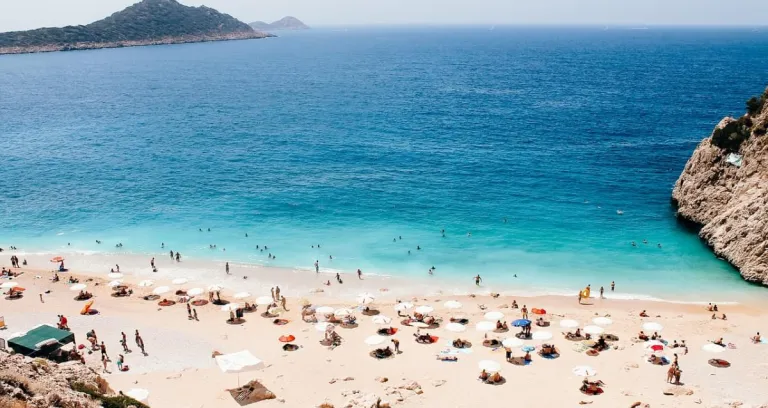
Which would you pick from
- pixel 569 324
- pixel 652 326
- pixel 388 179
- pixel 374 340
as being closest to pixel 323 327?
pixel 374 340

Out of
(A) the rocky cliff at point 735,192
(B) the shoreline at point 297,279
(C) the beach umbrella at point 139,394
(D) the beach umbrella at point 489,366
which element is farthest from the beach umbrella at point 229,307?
(A) the rocky cliff at point 735,192

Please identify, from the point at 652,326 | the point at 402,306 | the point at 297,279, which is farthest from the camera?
the point at 297,279

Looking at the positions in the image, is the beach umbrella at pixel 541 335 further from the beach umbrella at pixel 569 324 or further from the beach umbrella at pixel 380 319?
the beach umbrella at pixel 380 319

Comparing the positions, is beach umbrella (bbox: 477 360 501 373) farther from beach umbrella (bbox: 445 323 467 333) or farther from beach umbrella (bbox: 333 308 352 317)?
beach umbrella (bbox: 333 308 352 317)

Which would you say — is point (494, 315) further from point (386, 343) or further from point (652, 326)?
point (652, 326)

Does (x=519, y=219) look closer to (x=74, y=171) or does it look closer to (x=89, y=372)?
(x=89, y=372)

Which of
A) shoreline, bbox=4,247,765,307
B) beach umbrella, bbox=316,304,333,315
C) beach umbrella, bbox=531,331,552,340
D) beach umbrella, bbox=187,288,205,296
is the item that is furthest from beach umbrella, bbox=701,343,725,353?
beach umbrella, bbox=187,288,205,296
